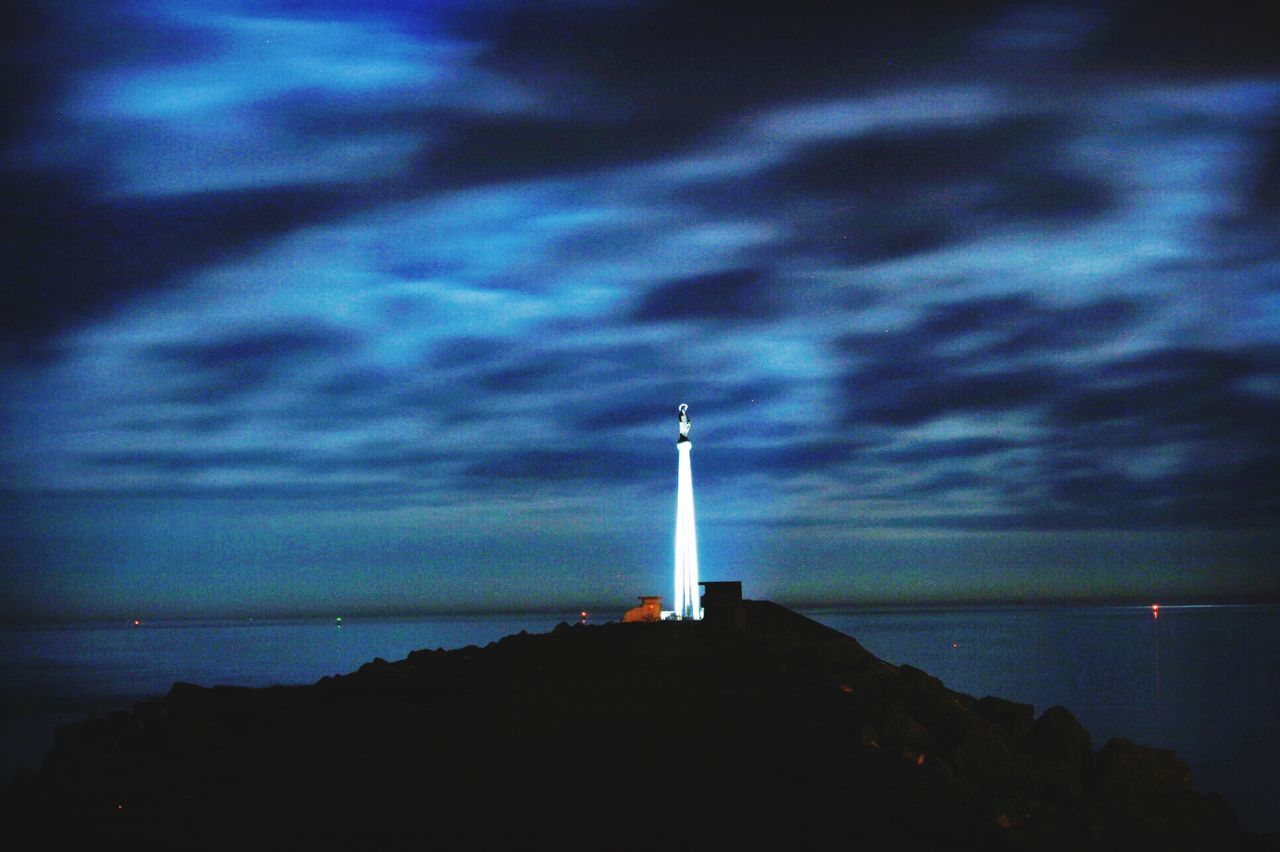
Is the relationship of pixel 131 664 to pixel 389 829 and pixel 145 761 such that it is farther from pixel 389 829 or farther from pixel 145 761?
pixel 389 829

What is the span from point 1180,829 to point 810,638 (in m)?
18.1

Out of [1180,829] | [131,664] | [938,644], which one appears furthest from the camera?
[938,644]

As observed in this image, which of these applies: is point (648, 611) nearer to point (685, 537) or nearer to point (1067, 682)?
point (685, 537)

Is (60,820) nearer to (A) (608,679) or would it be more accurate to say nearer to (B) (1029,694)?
(A) (608,679)

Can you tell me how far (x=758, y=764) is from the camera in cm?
2161

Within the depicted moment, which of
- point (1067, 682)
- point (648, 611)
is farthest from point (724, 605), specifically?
→ point (1067, 682)

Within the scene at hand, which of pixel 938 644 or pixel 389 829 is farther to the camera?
pixel 938 644

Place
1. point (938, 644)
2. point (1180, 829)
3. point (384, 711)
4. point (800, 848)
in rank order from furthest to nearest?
point (938, 644) → point (384, 711) → point (1180, 829) → point (800, 848)

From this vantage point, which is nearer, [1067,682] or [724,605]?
[724,605]

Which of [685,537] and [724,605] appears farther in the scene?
[685,537]

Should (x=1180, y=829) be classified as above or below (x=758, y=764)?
below

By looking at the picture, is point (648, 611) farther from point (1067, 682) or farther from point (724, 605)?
point (1067, 682)

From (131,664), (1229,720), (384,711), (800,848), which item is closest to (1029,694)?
(1229,720)

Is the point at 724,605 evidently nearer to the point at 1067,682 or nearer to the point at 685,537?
the point at 685,537
